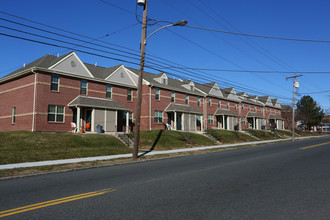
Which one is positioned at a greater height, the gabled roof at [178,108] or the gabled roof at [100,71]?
the gabled roof at [100,71]

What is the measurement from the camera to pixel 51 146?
17.5 m

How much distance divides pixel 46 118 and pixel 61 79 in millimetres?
4008

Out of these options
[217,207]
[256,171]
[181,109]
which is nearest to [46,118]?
[181,109]

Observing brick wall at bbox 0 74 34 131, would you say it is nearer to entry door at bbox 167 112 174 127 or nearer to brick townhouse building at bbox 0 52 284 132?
brick townhouse building at bbox 0 52 284 132

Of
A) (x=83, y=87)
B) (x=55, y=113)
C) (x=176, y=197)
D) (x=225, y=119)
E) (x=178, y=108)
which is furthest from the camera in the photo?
(x=225, y=119)

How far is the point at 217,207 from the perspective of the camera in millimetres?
5203

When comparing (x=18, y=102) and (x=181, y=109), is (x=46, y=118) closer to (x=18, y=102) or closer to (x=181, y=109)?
(x=18, y=102)

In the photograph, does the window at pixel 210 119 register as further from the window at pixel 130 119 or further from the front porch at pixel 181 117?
the window at pixel 130 119

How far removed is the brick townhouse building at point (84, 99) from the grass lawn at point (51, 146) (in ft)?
11.9

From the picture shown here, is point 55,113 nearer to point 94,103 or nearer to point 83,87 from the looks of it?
point 94,103

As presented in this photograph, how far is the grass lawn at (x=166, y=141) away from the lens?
23.0m

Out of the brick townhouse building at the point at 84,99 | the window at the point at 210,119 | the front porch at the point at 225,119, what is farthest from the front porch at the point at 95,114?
the front porch at the point at 225,119

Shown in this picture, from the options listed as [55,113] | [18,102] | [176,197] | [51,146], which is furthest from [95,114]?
[176,197]

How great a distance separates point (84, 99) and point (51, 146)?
27.8ft
